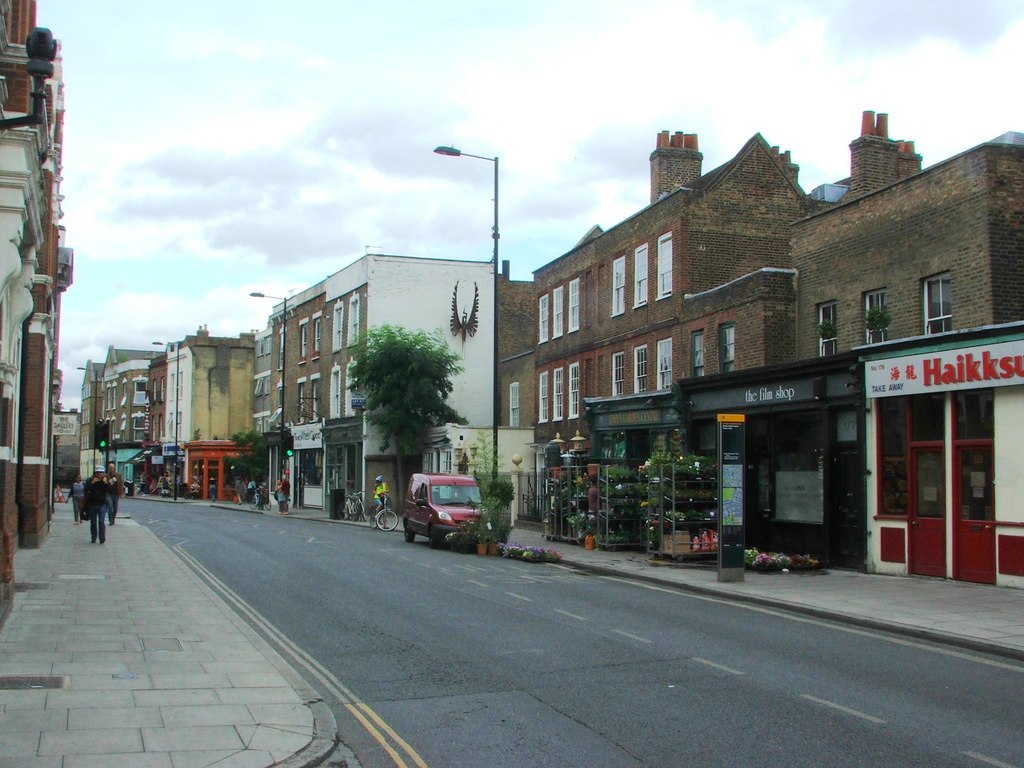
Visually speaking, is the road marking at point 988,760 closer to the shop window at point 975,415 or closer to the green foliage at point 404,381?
the shop window at point 975,415

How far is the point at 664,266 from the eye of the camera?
3053cm

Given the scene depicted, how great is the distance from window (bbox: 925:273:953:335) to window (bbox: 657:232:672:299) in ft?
33.7

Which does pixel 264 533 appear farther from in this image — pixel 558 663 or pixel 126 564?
pixel 558 663

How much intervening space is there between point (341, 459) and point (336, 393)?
11.7ft

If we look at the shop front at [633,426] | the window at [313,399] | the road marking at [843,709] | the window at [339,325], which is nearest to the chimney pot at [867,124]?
the shop front at [633,426]

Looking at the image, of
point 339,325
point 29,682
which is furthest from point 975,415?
point 339,325

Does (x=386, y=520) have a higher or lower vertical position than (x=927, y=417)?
lower

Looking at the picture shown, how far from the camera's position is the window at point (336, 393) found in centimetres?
5273

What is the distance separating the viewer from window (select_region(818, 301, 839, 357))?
72.6 ft

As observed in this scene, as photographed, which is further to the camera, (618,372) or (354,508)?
(354,508)

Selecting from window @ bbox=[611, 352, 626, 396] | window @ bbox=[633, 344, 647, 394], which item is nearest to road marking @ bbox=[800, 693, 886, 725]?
window @ bbox=[633, 344, 647, 394]

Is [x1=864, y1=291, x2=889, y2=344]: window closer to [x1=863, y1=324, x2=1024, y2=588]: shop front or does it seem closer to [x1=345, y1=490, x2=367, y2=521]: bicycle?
[x1=863, y1=324, x2=1024, y2=588]: shop front

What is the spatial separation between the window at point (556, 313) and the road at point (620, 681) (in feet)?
68.5

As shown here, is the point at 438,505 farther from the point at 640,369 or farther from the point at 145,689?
the point at 145,689
